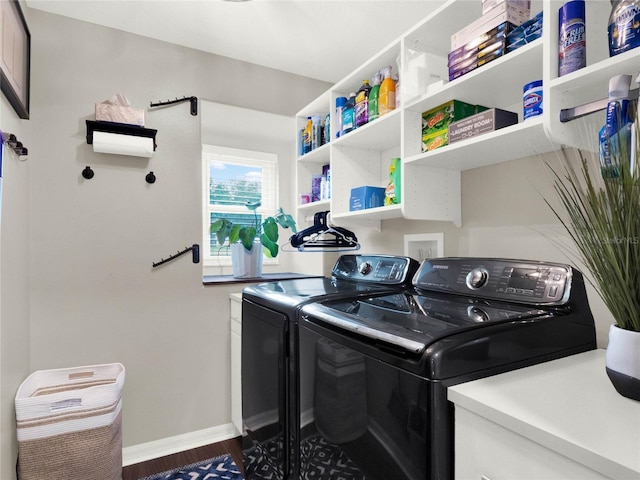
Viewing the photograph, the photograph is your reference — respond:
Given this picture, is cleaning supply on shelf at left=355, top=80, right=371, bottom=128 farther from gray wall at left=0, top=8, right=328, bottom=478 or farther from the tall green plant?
the tall green plant

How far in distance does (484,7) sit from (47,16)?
223 cm

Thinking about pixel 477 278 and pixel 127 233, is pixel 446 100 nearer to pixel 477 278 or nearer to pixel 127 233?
pixel 477 278

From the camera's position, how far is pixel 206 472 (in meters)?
2.03

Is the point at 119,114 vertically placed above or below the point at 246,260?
above

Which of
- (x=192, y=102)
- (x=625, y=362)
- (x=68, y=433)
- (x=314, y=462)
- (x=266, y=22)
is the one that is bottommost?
(x=68, y=433)

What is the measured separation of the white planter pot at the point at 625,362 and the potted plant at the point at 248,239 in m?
2.00

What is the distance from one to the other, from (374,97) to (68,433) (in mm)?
2106

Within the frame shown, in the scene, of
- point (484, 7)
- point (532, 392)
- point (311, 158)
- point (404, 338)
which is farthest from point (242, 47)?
point (532, 392)

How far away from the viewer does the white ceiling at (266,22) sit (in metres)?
1.91

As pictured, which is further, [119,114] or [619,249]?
[119,114]

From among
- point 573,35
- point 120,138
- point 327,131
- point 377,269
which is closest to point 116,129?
point 120,138

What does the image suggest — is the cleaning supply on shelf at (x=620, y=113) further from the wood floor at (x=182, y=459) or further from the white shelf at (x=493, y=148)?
the wood floor at (x=182, y=459)

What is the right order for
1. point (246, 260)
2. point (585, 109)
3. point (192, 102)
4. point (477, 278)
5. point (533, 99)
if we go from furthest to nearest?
point (246, 260) → point (192, 102) → point (477, 278) → point (533, 99) → point (585, 109)

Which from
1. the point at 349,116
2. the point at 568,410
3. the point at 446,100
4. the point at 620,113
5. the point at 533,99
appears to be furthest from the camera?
the point at 349,116
